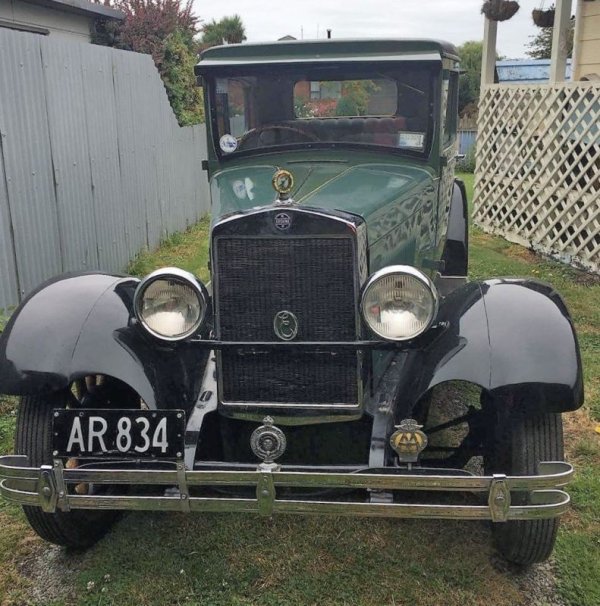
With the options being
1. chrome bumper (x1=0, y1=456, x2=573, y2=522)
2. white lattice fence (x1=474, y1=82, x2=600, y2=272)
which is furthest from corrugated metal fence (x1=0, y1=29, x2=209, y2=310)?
white lattice fence (x1=474, y1=82, x2=600, y2=272)

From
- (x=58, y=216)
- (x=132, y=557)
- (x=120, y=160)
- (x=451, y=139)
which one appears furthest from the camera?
(x=120, y=160)

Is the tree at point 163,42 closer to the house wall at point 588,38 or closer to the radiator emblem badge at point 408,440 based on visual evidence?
the house wall at point 588,38

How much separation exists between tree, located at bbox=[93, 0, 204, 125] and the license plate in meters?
9.32

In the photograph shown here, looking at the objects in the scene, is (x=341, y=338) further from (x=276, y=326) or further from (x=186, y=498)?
(x=186, y=498)

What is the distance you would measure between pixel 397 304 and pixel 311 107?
1811 mm

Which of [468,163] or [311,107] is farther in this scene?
[468,163]

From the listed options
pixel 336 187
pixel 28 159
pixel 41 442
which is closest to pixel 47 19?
pixel 28 159

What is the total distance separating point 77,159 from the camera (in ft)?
21.3

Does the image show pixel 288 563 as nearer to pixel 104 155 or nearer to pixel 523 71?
pixel 104 155

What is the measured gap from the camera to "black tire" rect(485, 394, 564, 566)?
2.64m

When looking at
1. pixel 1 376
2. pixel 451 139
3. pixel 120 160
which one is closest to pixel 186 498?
pixel 1 376

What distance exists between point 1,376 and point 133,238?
219 inches

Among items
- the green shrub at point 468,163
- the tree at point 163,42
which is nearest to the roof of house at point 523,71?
the green shrub at point 468,163

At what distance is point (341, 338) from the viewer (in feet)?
9.07
